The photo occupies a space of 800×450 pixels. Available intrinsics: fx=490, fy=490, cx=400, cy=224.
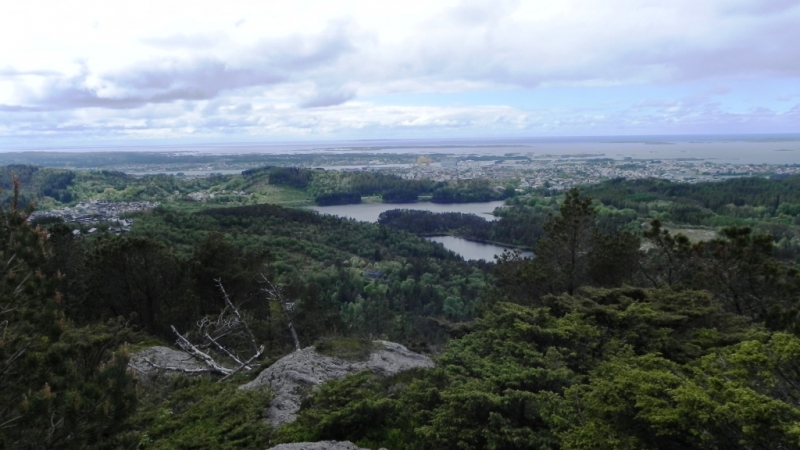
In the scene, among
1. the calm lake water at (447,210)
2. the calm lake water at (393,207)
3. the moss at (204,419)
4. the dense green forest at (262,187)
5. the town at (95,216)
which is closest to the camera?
the moss at (204,419)

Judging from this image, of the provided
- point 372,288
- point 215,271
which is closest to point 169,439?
point 215,271

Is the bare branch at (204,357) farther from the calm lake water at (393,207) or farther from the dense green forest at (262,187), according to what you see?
the dense green forest at (262,187)

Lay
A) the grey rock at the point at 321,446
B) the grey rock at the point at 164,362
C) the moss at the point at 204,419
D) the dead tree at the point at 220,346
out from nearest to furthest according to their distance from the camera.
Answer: the grey rock at the point at 321,446 → the moss at the point at 204,419 → the grey rock at the point at 164,362 → the dead tree at the point at 220,346

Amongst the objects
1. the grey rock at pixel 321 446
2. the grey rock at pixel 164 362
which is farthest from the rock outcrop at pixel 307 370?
the grey rock at pixel 164 362

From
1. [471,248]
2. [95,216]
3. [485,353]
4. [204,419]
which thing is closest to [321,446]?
[204,419]

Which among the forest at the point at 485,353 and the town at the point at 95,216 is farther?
the town at the point at 95,216

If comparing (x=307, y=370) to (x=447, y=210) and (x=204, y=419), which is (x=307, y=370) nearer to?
(x=204, y=419)

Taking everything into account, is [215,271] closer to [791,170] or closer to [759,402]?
[759,402]
